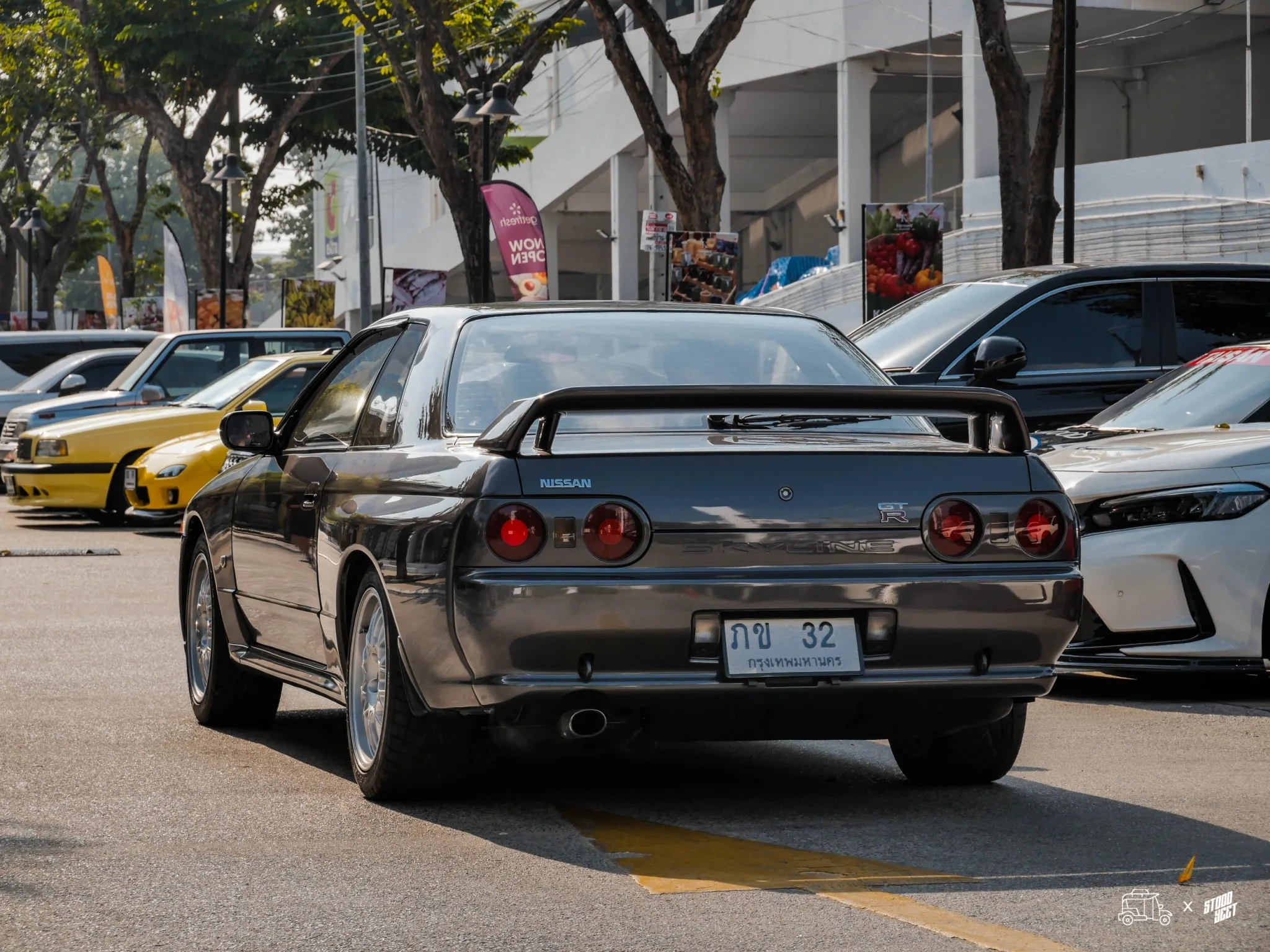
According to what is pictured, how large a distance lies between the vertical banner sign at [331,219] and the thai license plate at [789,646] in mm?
88206

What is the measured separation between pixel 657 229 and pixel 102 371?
6746mm

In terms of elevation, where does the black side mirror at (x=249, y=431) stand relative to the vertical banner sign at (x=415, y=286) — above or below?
below

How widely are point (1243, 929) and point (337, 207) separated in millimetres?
93596

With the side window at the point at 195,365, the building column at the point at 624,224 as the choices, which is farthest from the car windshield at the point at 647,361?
the building column at the point at 624,224

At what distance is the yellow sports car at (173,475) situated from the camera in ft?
58.0

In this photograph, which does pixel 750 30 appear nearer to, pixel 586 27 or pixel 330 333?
pixel 586 27

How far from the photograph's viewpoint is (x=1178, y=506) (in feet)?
27.9

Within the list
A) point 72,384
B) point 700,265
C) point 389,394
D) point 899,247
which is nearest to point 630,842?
point 389,394

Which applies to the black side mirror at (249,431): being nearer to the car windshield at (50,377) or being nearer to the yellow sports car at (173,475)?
the yellow sports car at (173,475)

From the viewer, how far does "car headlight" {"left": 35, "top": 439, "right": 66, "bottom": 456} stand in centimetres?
1903

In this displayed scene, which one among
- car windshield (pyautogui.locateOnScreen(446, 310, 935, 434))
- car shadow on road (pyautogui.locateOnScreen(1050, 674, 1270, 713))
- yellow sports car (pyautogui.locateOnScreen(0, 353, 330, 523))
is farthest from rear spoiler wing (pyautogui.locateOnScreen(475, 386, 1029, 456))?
yellow sports car (pyautogui.locateOnScreen(0, 353, 330, 523))

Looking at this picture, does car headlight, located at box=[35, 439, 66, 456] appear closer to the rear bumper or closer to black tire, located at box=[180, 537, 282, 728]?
black tire, located at box=[180, 537, 282, 728]

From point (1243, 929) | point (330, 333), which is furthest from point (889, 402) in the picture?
point (330, 333)

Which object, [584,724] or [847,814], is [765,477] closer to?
[584,724]
